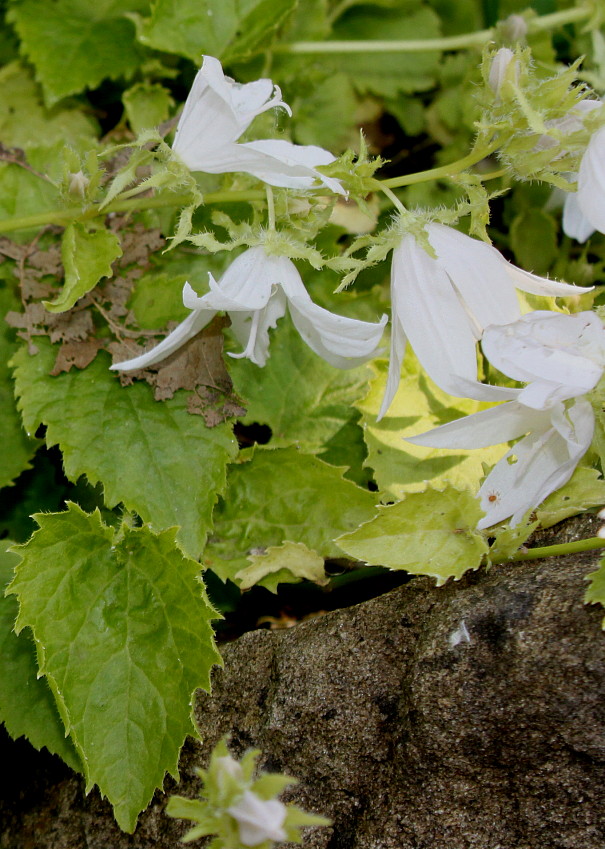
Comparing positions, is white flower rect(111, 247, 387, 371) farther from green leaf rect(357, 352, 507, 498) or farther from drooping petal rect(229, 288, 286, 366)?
green leaf rect(357, 352, 507, 498)

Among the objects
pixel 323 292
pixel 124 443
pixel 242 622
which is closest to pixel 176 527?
pixel 124 443

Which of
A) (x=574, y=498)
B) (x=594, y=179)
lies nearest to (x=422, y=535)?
(x=574, y=498)

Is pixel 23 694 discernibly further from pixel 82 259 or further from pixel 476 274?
pixel 476 274

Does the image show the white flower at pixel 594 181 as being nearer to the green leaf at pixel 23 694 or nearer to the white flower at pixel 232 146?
the white flower at pixel 232 146

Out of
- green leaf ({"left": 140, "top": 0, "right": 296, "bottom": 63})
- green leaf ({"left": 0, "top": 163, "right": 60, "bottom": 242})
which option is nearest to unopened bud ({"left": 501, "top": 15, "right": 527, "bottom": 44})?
green leaf ({"left": 140, "top": 0, "right": 296, "bottom": 63})

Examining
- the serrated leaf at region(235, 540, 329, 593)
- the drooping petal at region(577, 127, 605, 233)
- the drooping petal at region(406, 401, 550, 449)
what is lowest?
the serrated leaf at region(235, 540, 329, 593)

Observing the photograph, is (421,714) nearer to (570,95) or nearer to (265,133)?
(570,95)
